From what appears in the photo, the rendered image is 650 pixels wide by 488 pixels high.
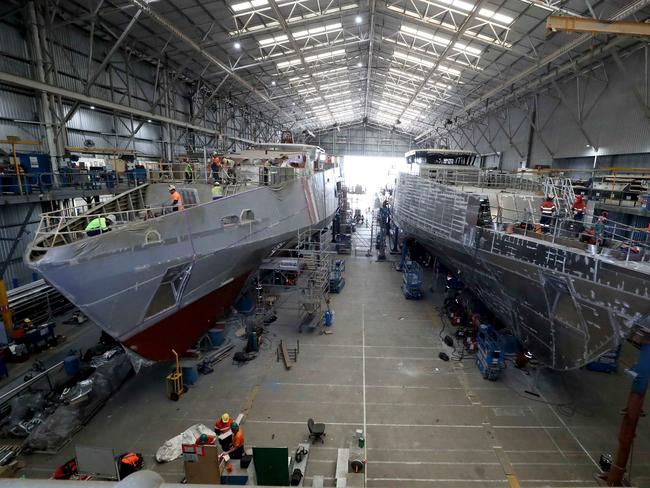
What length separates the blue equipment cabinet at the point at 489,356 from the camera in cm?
836

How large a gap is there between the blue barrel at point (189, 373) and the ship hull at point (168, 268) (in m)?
0.47

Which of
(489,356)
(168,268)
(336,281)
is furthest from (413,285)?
(168,268)

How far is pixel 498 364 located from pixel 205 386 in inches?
277

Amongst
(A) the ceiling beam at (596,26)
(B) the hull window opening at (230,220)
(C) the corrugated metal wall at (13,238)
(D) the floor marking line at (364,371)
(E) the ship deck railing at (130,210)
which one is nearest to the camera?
(D) the floor marking line at (364,371)

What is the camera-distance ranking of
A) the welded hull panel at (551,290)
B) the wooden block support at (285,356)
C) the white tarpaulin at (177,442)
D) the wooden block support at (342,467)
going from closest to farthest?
the wooden block support at (342,467), the welded hull panel at (551,290), the white tarpaulin at (177,442), the wooden block support at (285,356)

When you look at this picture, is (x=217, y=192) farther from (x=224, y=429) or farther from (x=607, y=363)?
(x=607, y=363)

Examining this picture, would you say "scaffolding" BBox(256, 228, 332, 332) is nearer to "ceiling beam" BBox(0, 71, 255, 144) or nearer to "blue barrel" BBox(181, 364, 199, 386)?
"blue barrel" BBox(181, 364, 199, 386)

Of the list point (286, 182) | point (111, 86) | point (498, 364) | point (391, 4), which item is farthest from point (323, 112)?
point (498, 364)

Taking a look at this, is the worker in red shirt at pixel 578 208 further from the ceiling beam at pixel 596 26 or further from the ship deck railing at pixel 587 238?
the ceiling beam at pixel 596 26

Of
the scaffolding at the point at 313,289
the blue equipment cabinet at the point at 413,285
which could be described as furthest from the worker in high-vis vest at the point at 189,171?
the blue equipment cabinet at the point at 413,285

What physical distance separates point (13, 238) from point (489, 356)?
49.2 ft

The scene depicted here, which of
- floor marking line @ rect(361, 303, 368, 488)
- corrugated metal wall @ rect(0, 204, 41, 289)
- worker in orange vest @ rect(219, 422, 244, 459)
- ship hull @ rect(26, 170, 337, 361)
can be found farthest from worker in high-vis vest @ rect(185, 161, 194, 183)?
floor marking line @ rect(361, 303, 368, 488)

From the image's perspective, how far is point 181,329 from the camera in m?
8.41

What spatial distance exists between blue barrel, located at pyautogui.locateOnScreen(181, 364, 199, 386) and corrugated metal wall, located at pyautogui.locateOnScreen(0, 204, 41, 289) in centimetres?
812
